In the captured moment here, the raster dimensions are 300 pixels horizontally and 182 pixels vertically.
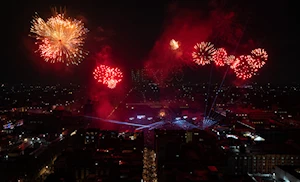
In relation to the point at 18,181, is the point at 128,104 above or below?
above

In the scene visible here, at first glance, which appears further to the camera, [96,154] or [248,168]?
[248,168]

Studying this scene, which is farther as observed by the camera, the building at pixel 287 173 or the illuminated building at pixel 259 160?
the illuminated building at pixel 259 160

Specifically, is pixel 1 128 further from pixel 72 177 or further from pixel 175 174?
pixel 175 174

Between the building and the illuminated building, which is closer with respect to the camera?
the building

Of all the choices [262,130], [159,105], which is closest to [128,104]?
[159,105]

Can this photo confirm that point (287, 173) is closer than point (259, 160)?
Yes

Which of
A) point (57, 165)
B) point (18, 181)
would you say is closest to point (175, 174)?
point (57, 165)

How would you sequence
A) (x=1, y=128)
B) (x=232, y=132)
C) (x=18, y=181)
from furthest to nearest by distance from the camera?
(x=1, y=128), (x=232, y=132), (x=18, y=181)

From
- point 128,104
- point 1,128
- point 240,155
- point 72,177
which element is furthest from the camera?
point 128,104

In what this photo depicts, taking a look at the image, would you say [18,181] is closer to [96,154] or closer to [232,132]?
[96,154]
